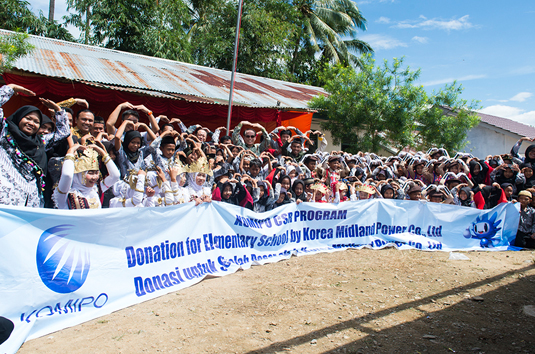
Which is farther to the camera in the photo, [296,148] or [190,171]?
[296,148]

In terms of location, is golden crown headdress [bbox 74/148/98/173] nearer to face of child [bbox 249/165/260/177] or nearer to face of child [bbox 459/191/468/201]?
face of child [bbox 249/165/260/177]

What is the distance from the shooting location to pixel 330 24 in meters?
27.4

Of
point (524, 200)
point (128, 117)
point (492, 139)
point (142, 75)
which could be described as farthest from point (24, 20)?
point (492, 139)

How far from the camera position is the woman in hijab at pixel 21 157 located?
3.21m

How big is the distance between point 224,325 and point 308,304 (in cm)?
100

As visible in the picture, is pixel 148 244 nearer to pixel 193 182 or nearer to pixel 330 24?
pixel 193 182

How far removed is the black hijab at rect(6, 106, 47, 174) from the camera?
3.28 metres

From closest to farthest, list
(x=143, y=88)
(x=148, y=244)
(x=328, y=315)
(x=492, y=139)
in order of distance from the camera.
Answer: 1. (x=328, y=315)
2. (x=148, y=244)
3. (x=143, y=88)
4. (x=492, y=139)

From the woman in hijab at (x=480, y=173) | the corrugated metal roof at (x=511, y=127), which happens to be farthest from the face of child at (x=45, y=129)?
the corrugated metal roof at (x=511, y=127)

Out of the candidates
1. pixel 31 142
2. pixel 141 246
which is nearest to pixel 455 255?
pixel 141 246

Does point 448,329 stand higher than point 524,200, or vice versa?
point 524,200

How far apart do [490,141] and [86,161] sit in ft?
64.4

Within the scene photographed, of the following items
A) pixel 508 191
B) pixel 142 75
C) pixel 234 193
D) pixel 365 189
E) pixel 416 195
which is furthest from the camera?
pixel 142 75

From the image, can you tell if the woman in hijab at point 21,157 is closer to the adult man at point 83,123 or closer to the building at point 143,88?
the adult man at point 83,123
